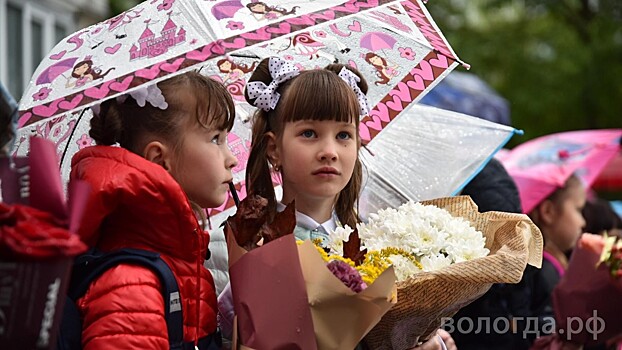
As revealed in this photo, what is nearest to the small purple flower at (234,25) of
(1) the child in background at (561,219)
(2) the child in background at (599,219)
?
(1) the child in background at (561,219)

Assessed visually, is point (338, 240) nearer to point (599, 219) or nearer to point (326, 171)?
point (326, 171)

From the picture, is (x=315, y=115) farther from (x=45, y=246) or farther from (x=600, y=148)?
(x=600, y=148)

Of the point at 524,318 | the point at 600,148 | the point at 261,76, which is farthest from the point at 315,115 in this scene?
the point at 600,148

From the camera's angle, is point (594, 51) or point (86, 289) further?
point (594, 51)

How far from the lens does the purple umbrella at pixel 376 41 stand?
458 centimetres

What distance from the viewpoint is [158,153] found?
12.1 feet

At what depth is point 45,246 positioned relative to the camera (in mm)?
2520

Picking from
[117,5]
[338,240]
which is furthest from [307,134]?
[117,5]

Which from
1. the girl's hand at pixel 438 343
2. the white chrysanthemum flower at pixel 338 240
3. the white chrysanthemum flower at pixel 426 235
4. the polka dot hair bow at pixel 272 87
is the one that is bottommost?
the girl's hand at pixel 438 343

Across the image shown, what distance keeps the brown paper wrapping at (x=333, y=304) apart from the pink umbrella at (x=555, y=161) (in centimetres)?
421

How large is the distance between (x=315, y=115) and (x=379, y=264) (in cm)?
76

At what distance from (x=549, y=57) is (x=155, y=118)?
863 inches

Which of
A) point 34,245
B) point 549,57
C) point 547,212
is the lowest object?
point 549,57

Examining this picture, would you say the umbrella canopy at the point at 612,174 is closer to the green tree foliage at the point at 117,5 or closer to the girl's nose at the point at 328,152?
the green tree foliage at the point at 117,5
